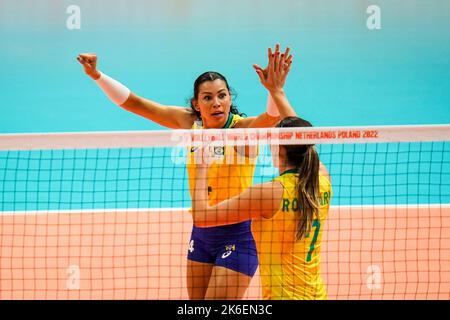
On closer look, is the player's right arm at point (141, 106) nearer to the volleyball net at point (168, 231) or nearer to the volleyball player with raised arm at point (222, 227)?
the volleyball player with raised arm at point (222, 227)

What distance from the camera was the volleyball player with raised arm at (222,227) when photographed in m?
4.71

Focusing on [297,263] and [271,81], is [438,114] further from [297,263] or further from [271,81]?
[297,263]

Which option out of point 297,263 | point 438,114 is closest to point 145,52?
point 438,114

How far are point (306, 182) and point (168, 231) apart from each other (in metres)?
6.12

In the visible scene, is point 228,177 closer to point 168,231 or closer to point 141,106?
point 141,106

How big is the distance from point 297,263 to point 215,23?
24.2 ft

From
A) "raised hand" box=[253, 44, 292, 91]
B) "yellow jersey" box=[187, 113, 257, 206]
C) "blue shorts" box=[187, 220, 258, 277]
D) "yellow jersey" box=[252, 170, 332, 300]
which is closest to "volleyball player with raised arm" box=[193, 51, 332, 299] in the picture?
"yellow jersey" box=[252, 170, 332, 300]

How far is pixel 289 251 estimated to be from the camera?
12.5 ft

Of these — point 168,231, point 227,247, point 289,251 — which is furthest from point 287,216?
point 168,231

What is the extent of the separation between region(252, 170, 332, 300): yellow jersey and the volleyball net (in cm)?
43

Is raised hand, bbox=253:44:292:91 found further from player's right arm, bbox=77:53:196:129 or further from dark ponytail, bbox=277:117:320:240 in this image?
player's right arm, bbox=77:53:196:129

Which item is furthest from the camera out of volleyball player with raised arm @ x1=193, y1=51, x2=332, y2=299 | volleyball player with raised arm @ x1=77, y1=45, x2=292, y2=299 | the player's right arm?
the player's right arm

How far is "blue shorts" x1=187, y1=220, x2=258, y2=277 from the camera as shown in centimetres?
477

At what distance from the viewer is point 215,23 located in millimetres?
10641
